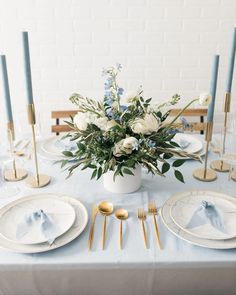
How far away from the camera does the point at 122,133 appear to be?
114 cm

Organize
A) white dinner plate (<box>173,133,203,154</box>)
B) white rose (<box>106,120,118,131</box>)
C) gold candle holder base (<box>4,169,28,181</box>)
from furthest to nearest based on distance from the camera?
1. white dinner plate (<box>173,133,203,154</box>)
2. gold candle holder base (<box>4,169,28,181</box>)
3. white rose (<box>106,120,118,131</box>)

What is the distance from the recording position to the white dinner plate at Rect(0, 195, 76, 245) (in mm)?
1004

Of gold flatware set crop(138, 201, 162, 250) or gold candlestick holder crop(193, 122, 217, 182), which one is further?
gold candlestick holder crop(193, 122, 217, 182)

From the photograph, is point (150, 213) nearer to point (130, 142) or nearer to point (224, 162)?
point (130, 142)

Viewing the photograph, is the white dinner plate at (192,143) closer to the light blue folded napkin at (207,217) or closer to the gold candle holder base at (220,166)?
the gold candle holder base at (220,166)

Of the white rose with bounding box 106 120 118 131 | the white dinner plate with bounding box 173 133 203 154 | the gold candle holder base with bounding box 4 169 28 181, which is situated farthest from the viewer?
the white dinner plate with bounding box 173 133 203 154

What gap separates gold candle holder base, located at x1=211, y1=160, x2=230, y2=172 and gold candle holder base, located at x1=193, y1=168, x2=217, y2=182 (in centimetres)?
4

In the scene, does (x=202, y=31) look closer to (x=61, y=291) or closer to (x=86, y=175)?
(x=86, y=175)

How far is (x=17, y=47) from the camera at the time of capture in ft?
8.01

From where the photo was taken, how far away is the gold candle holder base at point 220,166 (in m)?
1.42

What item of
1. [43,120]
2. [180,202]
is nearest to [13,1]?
[43,120]

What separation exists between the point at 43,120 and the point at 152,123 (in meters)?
1.65

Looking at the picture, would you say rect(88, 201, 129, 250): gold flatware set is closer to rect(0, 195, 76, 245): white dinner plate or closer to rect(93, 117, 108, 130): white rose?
rect(0, 195, 76, 245): white dinner plate

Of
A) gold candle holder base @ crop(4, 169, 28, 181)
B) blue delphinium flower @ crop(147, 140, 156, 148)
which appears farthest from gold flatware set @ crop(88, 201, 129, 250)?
gold candle holder base @ crop(4, 169, 28, 181)
